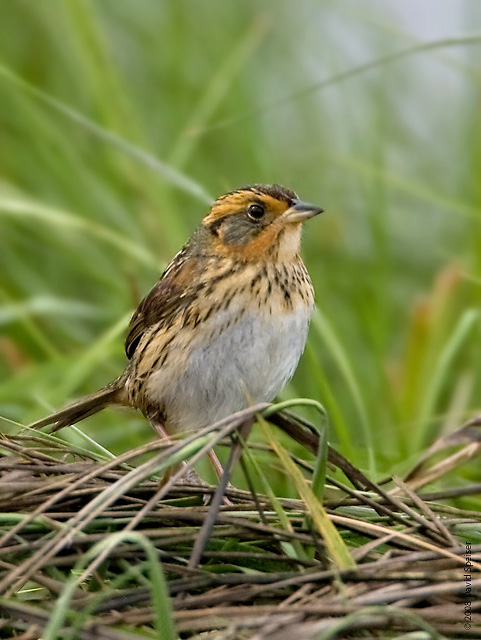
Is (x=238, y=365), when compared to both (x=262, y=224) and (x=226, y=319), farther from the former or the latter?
(x=262, y=224)

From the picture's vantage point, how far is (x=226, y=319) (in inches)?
152

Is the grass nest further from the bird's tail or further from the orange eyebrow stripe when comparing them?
the orange eyebrow stripe

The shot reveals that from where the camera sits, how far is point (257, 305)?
12.6ft

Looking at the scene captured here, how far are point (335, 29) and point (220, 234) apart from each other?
11.8 feet

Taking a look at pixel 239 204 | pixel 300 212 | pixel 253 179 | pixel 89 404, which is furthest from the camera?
pixel 253 179

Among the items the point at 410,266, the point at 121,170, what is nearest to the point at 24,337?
the point at 121,170

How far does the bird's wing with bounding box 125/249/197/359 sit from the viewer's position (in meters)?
4.05

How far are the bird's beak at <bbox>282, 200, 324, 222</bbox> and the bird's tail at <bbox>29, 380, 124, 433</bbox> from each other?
32.9 inches

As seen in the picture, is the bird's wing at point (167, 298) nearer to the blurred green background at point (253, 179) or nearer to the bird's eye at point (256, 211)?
the bird's eye at point (256, 211)

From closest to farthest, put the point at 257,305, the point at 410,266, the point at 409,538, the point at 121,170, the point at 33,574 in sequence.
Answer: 1. the point at 33,574
2. the point at 409,538
3. the point at 257,305
4. the point at 121,170
5. the point at 410,266

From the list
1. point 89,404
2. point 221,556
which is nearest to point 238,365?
point 89,404

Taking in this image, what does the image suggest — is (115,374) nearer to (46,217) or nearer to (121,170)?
(46,217)

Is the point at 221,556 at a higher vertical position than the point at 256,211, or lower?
lower

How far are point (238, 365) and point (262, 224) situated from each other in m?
0.50
